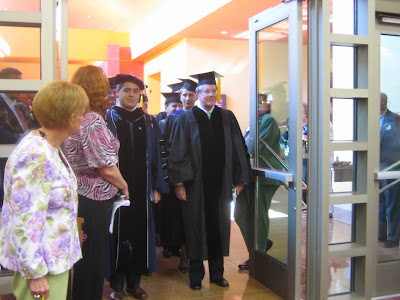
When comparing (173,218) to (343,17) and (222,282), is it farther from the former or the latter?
(343,17)

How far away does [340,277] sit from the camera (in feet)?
11.4

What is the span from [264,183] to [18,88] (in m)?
2.19

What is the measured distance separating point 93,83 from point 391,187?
8.23 feet

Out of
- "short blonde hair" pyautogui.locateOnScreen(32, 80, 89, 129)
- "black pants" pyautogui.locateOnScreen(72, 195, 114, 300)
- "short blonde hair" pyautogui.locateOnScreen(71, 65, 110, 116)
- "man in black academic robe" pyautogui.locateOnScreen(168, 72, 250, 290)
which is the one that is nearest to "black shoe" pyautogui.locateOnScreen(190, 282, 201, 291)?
"man in black academic robe" pyautogui.locateOnScreen(168, 72, 250, 290)

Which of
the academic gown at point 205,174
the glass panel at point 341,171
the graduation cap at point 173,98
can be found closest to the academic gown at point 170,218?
the academic gown at point 205,174

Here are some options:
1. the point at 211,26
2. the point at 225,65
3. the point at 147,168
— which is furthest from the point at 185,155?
the point at 225,65

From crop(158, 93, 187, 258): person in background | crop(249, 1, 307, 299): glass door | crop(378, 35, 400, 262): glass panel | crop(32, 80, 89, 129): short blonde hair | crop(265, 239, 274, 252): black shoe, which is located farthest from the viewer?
crop(158, 93, 187, 258): person in background

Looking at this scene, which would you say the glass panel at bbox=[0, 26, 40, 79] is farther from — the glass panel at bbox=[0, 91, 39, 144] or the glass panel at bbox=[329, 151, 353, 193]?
the glass panel at bbox=[329, 151, 353, 193]

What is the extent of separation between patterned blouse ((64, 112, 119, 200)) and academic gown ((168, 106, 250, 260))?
1.05 meters

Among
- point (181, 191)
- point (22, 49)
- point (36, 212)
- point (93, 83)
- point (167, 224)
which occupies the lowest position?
point (167, 224)

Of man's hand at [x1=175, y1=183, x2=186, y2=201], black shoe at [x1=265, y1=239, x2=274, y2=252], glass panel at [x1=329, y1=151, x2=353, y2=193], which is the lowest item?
black shoe at [x1=265, y1=239, x2=274, y2=252]

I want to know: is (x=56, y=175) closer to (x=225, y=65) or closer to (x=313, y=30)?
(x=313, y=30)

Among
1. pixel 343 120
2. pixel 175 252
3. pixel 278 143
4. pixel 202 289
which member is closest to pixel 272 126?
pixel 278 143

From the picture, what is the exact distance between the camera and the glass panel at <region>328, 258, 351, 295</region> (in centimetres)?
335
